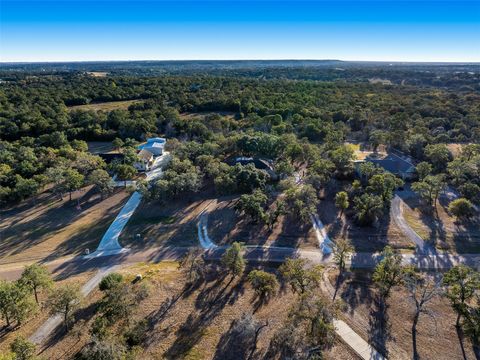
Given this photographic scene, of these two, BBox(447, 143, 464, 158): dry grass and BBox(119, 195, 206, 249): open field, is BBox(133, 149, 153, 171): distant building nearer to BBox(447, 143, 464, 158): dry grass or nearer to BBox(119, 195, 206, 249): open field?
BBox(119, 195, 206, 249): open field

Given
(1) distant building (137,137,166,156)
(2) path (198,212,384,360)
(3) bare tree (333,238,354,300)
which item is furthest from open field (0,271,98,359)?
(1) distant building (137,137,166,156)

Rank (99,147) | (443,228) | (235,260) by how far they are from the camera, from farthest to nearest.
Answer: (99,147) < (443,228) < (235,260)

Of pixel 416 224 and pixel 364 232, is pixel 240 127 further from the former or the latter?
pixel 416 224

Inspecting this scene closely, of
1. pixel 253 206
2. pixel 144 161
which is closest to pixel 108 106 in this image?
pixel 144 161

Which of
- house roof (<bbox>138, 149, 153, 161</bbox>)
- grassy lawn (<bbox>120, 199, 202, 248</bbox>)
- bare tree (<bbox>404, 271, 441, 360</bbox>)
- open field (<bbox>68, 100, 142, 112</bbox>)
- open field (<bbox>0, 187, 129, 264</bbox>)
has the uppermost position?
open field (<bbox>68, 100, 142, 112</bbox>)

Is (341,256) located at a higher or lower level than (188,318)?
higher

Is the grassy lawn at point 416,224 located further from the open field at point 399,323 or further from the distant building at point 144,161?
the distant building at point 144,161
